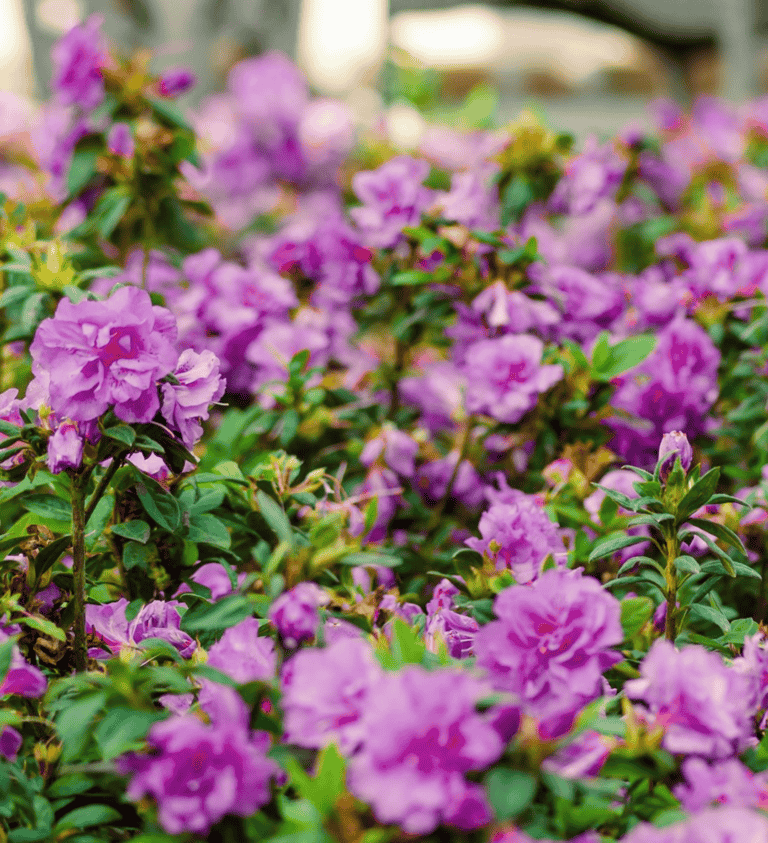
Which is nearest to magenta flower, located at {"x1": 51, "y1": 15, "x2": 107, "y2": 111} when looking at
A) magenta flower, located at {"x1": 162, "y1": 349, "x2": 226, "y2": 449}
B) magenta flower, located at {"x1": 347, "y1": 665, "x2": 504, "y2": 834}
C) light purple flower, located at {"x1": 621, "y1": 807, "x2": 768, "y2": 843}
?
magenta flower, located at {"x1": 162, "y1": 349, "x2": 226, "y2": 449}

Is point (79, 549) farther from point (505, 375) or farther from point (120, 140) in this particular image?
point (120, 140)

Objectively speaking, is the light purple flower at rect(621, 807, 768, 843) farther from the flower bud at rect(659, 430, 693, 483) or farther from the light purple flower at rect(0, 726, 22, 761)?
the light purple flower at rect(0, 726, 22, 761)

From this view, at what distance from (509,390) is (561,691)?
2.21ft

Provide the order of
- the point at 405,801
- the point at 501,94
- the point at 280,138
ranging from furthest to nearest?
the point at 501,94
the point at 280,138
the point at 405,801

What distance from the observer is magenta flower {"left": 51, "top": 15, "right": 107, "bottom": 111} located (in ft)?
5.95

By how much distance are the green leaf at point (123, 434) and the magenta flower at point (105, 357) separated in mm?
15

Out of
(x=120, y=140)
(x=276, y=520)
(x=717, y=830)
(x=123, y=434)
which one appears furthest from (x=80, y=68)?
(x=717, y=830)

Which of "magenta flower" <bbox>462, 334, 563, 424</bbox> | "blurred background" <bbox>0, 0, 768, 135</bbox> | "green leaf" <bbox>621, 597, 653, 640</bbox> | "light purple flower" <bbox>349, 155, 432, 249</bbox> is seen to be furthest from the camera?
"blurred background" <bbox>0, 0, 768, 135</bbox>

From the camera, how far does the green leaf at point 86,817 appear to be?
32.7 inches

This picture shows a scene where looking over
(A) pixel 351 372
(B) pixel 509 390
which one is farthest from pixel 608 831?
(A) pixel 351 372

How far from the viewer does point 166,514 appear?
1013mm

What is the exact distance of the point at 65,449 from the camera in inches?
36.5

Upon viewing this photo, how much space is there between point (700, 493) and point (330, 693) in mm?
498

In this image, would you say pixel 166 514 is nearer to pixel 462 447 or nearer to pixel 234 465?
pixel 234 465
